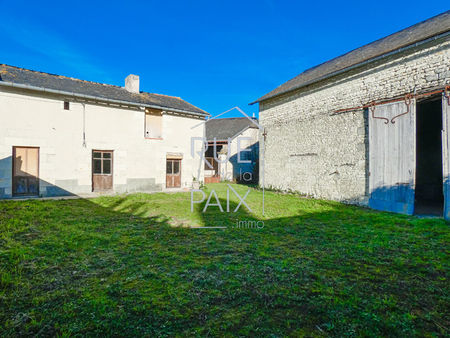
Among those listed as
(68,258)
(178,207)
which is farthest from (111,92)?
(68,258)

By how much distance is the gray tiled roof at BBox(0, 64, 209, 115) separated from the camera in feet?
29.8

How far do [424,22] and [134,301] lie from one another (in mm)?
12293

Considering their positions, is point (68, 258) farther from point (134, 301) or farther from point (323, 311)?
point (323, 311)

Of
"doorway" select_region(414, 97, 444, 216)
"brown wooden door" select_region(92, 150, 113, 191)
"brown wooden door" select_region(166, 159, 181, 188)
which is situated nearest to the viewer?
"doorway" select_region(414, 97, 444, 216)

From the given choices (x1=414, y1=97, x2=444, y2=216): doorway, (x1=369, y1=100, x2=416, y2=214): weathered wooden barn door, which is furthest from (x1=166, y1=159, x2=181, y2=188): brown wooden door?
(x1=414, y1=97, x2=444, y2=216): doorway

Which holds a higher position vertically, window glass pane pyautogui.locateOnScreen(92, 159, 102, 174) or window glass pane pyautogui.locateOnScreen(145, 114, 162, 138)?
window glass pane pyautogui.locateOnScreen(145, 114, 162, 138)

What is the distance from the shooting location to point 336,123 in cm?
931

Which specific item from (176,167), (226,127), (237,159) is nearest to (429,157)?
(176,167)

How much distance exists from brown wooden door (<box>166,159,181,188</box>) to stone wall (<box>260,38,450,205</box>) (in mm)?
4697

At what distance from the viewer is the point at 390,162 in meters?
7.47

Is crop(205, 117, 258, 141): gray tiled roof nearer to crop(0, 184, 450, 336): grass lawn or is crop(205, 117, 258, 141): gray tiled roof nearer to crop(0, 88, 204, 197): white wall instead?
crop(0, 88, 204, 197): white wall

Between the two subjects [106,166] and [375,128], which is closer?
[375,128]

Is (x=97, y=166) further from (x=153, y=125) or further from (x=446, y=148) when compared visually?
(x=446, y=148)

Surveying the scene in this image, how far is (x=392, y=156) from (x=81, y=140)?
37.1 ft
